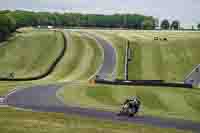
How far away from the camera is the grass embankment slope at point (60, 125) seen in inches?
1199

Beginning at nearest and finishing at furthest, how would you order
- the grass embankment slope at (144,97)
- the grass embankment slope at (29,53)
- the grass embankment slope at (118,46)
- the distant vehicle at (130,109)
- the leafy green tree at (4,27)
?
the distant vehicle at (130,109)
the grass embankment slope at (144,97)
the grass embankment slope at (118,46)
the grass embankment slope at (29,53)
the leafy green tree at (4,27)

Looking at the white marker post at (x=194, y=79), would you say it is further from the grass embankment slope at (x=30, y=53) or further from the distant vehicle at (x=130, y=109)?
the distant vehicle at (x=130, y=109)

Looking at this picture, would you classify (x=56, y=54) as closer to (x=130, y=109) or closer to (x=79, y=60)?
(x=79, y=60)

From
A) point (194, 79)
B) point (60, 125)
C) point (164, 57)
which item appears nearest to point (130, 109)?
point (60, 125)

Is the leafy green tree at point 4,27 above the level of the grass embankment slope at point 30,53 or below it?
above

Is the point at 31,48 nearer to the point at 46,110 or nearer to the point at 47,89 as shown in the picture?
the point at 47,89

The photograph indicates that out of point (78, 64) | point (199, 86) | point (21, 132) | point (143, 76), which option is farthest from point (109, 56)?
point (21, 132)

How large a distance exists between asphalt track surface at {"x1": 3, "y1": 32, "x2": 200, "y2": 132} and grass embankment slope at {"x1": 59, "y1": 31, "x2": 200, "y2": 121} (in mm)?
2970

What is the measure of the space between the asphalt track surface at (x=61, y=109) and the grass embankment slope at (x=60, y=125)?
2.34 meters

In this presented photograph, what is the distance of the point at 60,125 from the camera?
3209 centimetres

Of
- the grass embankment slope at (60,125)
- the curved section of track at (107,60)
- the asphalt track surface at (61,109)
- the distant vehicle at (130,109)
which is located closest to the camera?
the grass embankment slope at (60,125)

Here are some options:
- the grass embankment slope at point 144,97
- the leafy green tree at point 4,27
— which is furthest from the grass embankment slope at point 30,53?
the grass embankment slope at point 144,97

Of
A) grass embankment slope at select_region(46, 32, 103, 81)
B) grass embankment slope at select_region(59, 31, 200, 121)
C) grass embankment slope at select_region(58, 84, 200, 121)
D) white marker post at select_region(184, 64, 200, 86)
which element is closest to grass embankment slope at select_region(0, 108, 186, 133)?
grass embankment slope at select_region(59, 31, 200, 121)

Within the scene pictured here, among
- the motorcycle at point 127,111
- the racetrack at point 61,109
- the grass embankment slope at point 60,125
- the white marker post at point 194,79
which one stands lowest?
A: the white marker post at point 194,79
